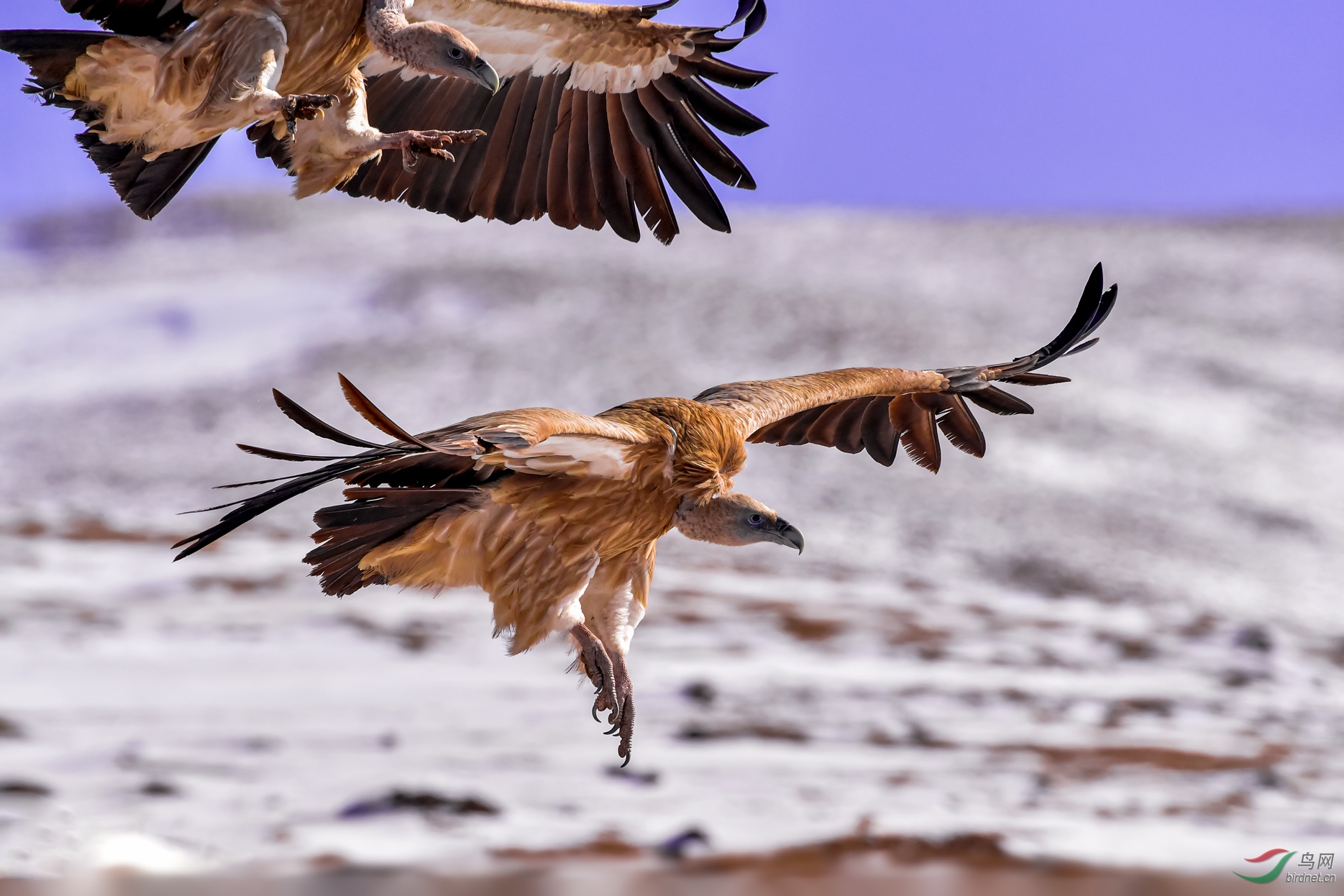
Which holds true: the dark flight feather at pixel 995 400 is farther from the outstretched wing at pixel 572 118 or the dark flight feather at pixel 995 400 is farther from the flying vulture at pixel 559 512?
the outstretched wing at pixel 572 118

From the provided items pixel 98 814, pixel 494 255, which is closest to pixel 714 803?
pixel 98 814

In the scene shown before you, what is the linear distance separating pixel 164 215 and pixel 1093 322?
11877mm

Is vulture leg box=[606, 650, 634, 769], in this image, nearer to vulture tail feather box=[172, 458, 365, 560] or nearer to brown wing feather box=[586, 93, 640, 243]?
vulture tail feather box=[172, 458, 365, 560]

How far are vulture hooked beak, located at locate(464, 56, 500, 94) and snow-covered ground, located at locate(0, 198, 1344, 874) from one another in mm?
3886

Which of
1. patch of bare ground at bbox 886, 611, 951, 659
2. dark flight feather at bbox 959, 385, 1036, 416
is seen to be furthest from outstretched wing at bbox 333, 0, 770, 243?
patch of bare ground at bbox 886, 611, 951, 659

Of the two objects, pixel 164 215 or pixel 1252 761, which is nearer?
pixel 1252 761

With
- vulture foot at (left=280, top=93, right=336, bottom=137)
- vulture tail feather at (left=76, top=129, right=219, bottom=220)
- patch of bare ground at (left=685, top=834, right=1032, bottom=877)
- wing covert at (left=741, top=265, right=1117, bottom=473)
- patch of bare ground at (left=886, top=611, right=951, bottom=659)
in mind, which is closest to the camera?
vulture foot at (left=280, top=93, right=336, bottom=137)

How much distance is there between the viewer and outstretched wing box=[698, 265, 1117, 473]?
184 centimetres

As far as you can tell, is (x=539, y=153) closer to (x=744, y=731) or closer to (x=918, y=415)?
(x=918, y=415)

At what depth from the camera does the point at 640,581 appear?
1585 mm

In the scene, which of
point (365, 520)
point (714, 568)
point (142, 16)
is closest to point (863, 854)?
point (714, 568)

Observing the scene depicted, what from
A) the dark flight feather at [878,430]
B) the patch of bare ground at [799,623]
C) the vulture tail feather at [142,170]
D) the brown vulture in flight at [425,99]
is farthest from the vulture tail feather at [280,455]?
the patch of bare ground at [799,623]

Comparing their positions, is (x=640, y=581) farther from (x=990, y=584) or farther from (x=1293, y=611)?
(x=1293, y=611)

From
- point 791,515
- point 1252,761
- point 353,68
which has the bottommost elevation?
point 1252,761
